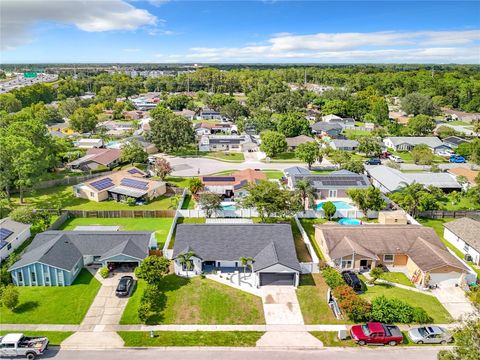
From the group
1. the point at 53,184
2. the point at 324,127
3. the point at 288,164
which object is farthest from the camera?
the point at 324,127

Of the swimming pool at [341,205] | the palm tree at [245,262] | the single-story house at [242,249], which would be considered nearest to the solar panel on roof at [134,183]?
the single-story house at [242,249]

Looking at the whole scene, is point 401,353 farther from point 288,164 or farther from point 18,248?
point 288,164

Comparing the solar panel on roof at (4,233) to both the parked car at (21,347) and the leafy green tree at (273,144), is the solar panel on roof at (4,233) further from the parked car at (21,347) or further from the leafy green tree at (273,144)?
the leafy green tree at (273,144)

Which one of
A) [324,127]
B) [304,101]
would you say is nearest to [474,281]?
[324,127]

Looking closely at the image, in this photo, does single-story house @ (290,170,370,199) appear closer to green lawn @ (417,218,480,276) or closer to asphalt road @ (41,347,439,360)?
green lawn @ (417,218,480,276)

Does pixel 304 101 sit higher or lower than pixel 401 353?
higher

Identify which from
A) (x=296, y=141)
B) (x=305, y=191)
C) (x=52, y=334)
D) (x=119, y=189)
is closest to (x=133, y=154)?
(x=119, y=189)

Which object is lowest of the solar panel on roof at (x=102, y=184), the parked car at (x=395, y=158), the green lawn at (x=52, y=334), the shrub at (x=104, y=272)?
the green lawn at (x=52, y=334)
